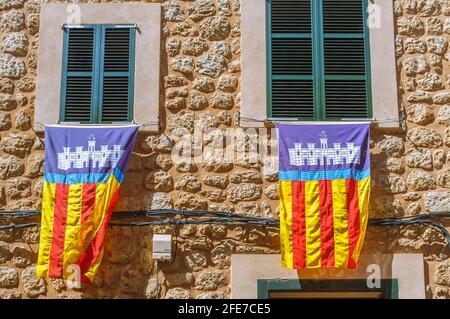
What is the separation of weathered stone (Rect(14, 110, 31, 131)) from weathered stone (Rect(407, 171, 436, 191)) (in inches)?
144

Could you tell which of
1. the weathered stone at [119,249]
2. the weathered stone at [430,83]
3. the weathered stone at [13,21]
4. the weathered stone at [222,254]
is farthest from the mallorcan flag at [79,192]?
the weathered stone at [430,83]

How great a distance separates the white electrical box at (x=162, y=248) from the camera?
669cm

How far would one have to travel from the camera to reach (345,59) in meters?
7.29

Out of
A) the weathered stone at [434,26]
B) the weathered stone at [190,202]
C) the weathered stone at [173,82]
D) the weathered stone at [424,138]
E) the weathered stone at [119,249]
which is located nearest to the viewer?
the weathered stone at [119,249]

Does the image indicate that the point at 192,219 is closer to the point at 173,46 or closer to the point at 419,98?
the point at 173,46

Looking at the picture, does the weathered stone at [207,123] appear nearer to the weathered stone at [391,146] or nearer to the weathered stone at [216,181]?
the weathered stone at [216,181]

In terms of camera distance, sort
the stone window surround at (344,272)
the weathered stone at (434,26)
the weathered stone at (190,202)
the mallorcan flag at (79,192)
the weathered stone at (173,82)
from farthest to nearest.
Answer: the weathered stone at (434,26) → the weathered stone at (173,82) → the weathered stone at (190,202) → the stone window surround at (344,272) → the mallorcan flag at (79,192)

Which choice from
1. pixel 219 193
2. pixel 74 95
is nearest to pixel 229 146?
pixel 219 193

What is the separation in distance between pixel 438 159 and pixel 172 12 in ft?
9.74

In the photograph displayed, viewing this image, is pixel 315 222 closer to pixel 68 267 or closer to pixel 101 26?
pixel 68 267

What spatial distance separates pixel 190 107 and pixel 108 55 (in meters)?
0.99

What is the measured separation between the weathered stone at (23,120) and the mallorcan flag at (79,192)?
312 millimetres

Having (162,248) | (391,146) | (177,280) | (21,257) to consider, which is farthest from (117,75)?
(391,146)

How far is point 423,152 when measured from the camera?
702cm
